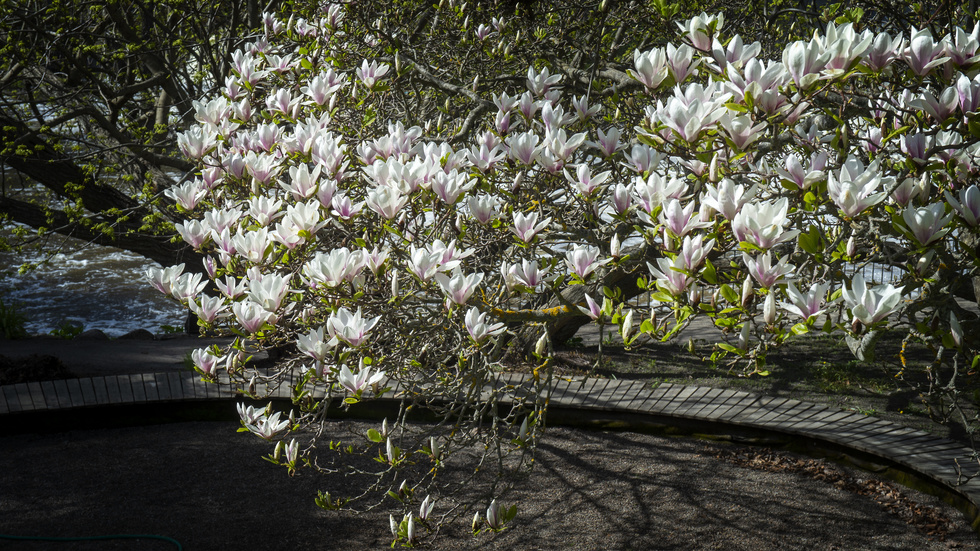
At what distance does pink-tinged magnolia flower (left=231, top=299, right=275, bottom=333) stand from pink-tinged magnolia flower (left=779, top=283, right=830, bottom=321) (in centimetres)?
131

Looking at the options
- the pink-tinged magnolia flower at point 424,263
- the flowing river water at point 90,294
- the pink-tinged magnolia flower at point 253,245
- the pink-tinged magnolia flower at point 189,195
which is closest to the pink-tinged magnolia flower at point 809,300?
the pink-tinged magnolia flower at point 424,263

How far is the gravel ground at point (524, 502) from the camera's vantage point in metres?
3.11

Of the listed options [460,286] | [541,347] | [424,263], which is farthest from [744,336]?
[424,263]

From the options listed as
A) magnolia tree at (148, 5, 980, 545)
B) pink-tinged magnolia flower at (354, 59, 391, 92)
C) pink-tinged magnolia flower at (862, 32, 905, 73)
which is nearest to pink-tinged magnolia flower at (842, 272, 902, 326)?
magnolia tree at (148, 5, 980, 545)

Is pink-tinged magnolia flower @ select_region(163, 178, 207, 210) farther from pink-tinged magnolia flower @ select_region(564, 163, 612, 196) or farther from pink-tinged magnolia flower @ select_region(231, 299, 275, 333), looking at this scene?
pink-tinged magnolia flower @ select_region(564, 163, 612, 196)

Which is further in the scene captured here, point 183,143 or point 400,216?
point 183,143

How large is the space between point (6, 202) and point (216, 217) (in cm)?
550

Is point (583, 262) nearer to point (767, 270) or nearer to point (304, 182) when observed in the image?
point (767, 270)

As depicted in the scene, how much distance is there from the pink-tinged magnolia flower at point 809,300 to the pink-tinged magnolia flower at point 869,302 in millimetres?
61

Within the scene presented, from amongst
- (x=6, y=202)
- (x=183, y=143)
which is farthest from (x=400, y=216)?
(x=6, y=202)

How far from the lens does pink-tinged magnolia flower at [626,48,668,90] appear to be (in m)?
1.98

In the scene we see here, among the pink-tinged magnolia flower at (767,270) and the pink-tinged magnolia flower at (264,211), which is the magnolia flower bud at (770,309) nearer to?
the pink-tinged magnolia flower at (767,270)

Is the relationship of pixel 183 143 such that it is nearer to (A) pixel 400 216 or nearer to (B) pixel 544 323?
(A) pixel 400 216

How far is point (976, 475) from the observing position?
3240mm
